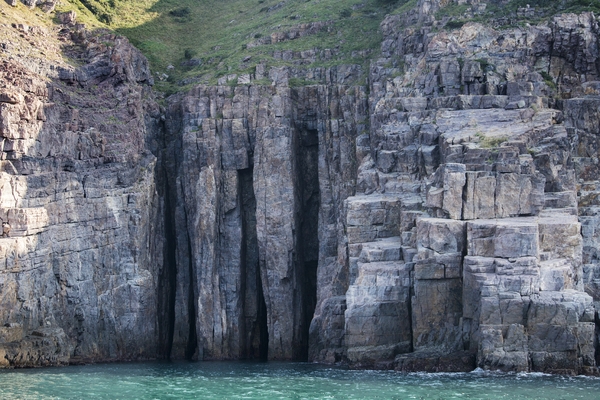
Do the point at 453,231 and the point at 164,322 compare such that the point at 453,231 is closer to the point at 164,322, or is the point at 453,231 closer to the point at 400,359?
the point at 400,359

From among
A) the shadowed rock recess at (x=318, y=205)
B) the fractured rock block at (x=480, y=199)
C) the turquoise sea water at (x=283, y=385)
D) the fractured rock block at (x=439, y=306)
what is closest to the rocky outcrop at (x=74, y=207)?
the shadowed rock recess at (x=318, y=205)

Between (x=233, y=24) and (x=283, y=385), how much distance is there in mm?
56381

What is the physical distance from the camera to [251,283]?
92750 mm

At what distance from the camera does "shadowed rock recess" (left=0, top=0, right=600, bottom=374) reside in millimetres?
68625

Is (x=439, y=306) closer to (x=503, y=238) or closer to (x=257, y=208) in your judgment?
(x=503, y=238)

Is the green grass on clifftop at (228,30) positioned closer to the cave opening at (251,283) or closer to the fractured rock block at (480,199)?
the cave opening at (251,283)

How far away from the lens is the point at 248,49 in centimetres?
10194

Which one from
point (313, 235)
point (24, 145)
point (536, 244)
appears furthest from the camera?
point (313, 235)

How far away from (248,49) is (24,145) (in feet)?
93.8

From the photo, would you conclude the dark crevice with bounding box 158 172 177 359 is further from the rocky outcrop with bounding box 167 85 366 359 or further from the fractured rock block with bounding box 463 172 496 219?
the fractured rock block with bounding box 463 172 496 219

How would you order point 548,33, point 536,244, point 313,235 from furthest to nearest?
point 313,235 → point 548,33 → point 536,244

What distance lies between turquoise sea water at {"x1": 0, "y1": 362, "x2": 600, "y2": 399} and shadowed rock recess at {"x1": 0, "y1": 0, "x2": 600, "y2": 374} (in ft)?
7.78

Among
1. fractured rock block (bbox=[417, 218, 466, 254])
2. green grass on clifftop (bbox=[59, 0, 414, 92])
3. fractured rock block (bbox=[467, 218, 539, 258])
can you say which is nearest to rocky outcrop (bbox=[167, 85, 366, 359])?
green grass on clifftop (bbox=[59, 0, 414, 92])

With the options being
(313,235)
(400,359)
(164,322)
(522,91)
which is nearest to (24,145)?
(164,322)
